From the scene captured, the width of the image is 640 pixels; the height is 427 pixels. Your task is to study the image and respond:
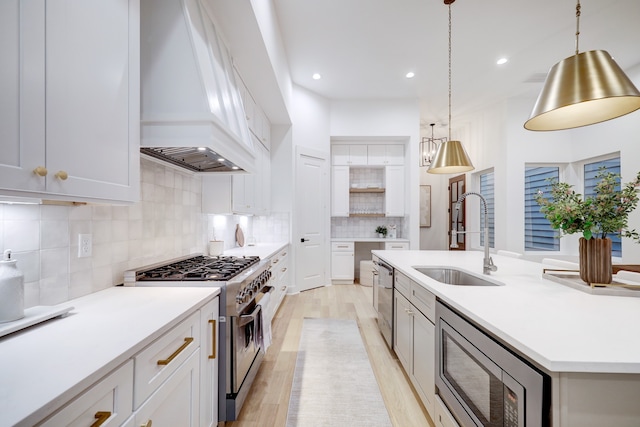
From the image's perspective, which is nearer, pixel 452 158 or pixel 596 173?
pixel 452 158

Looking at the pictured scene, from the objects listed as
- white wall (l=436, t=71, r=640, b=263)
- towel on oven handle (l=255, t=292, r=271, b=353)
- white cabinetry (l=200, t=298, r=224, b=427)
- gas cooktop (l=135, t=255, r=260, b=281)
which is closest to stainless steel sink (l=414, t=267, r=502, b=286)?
towel on oven handle (l=255, t=292, r=271, b=353)

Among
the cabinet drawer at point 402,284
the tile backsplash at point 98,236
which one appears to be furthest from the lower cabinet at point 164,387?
the cabinet drawer at point 402,284

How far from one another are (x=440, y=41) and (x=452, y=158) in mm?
1862

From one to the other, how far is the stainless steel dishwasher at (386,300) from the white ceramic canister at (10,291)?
7.39ft

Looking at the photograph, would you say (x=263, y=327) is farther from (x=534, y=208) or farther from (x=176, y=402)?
(x=534, y=208)

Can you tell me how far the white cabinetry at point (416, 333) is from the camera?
5.42ft

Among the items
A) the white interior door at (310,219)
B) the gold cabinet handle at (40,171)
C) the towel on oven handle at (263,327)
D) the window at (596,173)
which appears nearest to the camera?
the gold cabinet handle at (40,171)

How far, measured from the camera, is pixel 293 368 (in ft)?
7.82

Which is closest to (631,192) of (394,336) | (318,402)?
(394,336)

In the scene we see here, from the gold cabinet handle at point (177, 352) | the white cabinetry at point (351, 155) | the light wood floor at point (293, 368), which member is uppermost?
the white cabinetry at point (351, 155)

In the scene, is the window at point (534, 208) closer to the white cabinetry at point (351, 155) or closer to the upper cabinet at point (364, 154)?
the upper cabinet at point (364, 154)

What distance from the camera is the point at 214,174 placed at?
2.47 meters

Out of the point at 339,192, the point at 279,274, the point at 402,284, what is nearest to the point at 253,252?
the point at 279,274

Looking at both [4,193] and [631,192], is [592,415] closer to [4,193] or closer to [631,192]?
[631,192]
